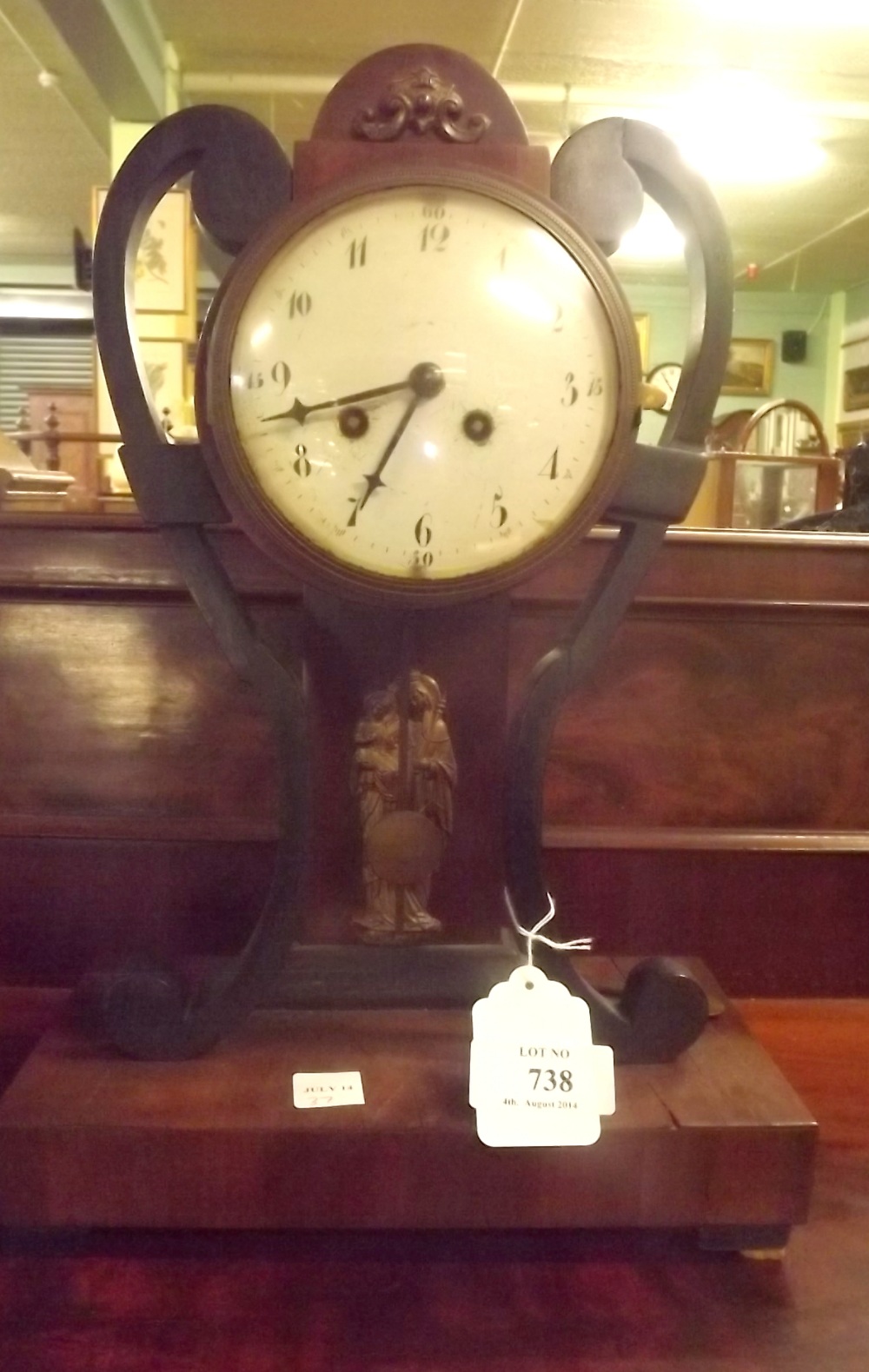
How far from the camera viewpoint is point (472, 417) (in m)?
0.62

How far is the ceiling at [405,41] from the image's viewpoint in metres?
2.59

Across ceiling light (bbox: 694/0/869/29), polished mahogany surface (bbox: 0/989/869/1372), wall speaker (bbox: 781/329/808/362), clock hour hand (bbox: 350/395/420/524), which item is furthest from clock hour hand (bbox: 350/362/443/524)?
wall speaker (bbox: 781/329/808/362)

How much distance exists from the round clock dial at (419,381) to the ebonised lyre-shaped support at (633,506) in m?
0.05

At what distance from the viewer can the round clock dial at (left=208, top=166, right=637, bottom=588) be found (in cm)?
60

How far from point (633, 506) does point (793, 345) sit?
18.4 feet

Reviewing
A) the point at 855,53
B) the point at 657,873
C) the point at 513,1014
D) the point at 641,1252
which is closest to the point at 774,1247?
the point at 641,1252

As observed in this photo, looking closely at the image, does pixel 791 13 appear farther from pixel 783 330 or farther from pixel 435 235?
pixel 783 330

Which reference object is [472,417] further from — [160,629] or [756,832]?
[756,832]

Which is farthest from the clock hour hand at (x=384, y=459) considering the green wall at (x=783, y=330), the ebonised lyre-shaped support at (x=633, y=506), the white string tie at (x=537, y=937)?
the green wall at (x=783, y=330)

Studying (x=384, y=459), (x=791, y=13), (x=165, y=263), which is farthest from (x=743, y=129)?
(x=384, y=459)

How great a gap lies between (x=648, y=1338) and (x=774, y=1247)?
0.33ft

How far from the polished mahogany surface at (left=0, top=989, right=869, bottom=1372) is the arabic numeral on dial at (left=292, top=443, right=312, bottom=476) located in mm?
416

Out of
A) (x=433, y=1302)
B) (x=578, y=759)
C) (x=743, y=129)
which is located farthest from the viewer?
(x=743, y=129)

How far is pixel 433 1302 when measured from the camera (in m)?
0.59
